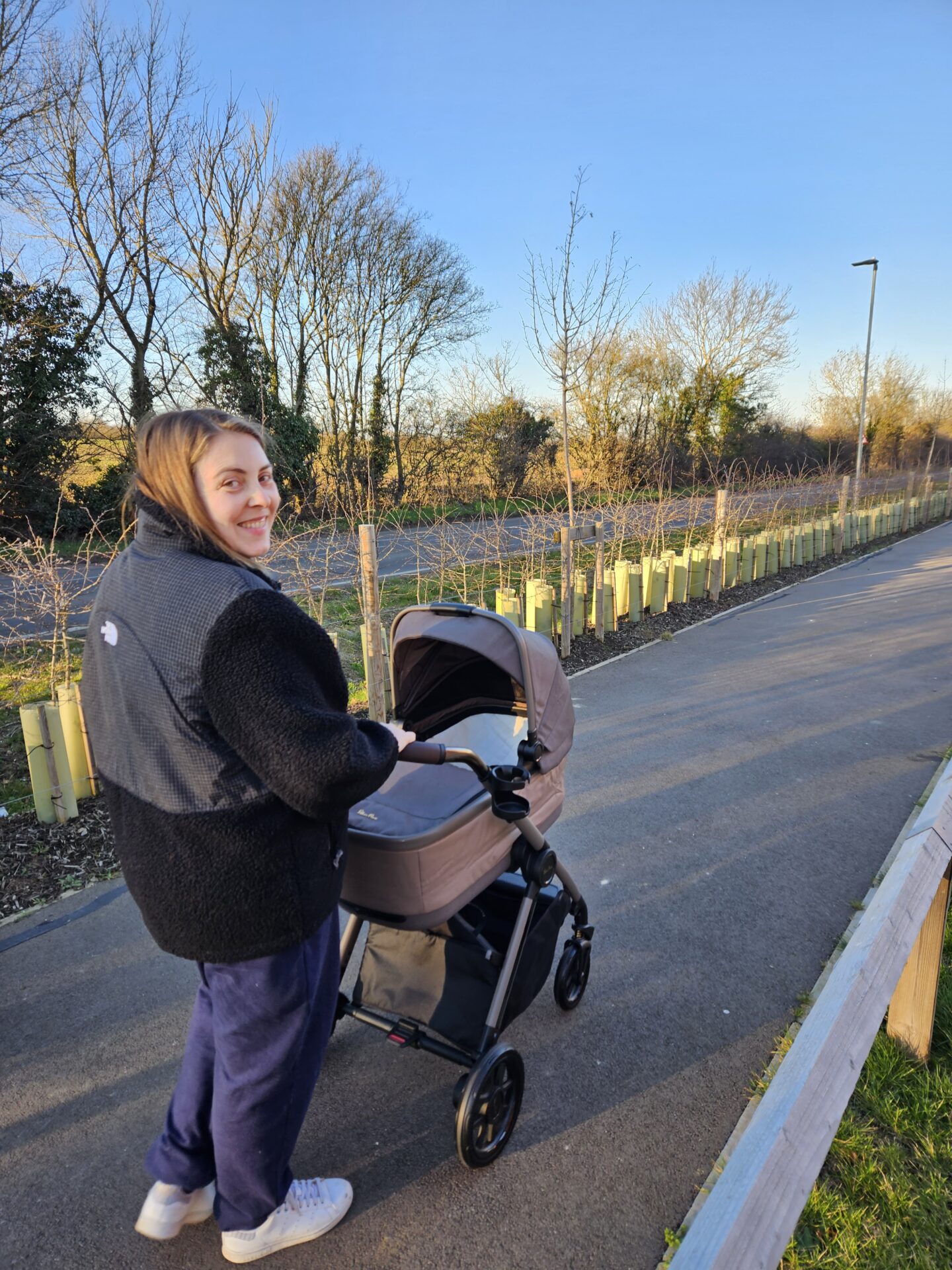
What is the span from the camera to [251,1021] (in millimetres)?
1740

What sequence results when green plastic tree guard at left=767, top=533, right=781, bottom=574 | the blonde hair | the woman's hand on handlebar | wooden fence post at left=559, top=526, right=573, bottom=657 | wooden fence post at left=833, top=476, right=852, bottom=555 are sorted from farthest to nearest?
wooden fence post at left=833, top=476, right=852, bottom=555 → green plastic tree guard at left=767, top=533, right=781, bottom=574 → wooden fence post at left=559, top=526, right=573, bottom=657 → the woman's hand on handlebar → the blonde hair

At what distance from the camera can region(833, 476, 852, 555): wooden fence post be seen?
16.3 meters

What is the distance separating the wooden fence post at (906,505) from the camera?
21312mm

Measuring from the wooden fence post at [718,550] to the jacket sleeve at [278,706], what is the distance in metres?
10.4

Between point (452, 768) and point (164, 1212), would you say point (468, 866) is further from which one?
point (164, 1212)

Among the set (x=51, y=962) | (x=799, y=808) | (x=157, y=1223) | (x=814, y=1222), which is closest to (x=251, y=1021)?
(x=157, y=1223)

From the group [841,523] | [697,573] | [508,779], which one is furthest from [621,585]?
[841,523]


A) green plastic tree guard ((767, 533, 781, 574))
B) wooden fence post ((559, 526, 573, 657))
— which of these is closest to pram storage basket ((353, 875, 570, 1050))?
wooden fence post ((559, 526, 573, 657))

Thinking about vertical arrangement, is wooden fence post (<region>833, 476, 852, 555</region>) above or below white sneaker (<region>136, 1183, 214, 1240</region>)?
above

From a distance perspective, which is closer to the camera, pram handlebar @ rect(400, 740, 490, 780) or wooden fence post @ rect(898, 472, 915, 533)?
pram handlebar @ rect(400, 740, 490, 780)

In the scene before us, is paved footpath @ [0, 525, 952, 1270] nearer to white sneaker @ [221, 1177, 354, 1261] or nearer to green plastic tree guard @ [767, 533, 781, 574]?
white sneaker @ [221, 1177, 354, 1261]

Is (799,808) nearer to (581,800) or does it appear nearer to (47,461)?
(581,800)

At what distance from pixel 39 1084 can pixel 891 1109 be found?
2.81 meters

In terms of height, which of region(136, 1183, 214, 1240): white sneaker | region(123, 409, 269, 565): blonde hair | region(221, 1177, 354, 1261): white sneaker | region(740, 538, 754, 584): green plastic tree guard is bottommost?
region(221, 1177, 354, 1261): white sneaker
